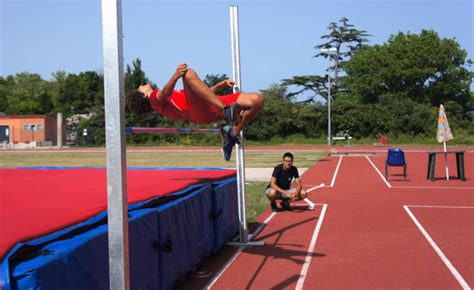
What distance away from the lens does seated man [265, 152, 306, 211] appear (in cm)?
809

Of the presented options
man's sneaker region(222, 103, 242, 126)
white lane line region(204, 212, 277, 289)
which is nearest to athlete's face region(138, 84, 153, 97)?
man's sneaker region(222, 103, 242, 126)

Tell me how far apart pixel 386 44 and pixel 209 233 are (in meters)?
41.8

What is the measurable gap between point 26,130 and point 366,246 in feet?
122

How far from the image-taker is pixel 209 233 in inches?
196

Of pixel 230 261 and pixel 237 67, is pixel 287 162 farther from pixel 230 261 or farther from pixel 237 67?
pixel 230 261

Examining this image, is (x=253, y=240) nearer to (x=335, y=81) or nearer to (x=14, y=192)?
(x=14, y=192)

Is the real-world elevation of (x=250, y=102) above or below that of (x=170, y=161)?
above

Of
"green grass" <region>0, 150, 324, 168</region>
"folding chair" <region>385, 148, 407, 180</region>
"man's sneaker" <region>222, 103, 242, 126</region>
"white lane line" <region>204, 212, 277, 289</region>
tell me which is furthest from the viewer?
"green grass" <region>0, 150, 324, 168</region>

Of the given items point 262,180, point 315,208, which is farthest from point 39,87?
point 315,208

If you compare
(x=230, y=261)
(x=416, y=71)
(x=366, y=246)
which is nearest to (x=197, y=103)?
(x=230, y=261)

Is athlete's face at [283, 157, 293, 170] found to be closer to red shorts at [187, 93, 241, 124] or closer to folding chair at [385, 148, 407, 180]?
red shorts at [187, 93, 241, 124]

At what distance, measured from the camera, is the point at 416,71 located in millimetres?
41531

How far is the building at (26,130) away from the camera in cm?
3822

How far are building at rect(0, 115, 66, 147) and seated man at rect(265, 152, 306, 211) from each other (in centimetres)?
3276
